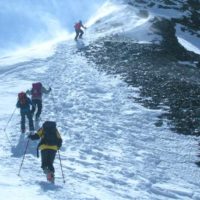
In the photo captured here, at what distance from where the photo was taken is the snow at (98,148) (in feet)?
47.8

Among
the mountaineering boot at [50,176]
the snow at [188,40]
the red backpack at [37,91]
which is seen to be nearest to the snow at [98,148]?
the mountaineering boot at [50,176]

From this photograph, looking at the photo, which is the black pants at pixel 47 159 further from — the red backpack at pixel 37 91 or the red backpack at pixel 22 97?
the red backpack at pixel 37 91

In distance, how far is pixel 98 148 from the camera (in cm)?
1895

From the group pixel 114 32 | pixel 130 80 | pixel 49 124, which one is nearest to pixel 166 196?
pixel 49 124

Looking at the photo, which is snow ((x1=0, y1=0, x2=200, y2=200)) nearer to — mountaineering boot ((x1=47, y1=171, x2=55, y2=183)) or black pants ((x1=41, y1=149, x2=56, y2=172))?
mountaineering boot ((x1=47, y1=171, x2=55, y2=183))

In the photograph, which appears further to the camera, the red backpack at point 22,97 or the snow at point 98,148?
the red backpack at point 22,97

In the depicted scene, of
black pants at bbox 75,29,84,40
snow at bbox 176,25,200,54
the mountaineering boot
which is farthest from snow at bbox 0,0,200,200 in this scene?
black pants at bbox 75,29,84,40

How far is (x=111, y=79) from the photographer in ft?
99.6

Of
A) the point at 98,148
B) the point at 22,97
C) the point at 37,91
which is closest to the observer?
the point at 98,148

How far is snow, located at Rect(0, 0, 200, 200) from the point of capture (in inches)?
574

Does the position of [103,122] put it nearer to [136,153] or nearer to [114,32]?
[136,153]

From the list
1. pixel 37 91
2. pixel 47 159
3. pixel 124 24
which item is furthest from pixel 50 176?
pixel 124 24

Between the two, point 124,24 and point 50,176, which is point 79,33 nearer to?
point 124,24

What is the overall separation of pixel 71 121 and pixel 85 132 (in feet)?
5.56
